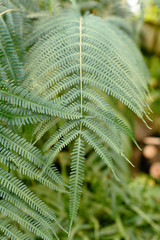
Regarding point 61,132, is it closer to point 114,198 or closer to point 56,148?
point 56,148

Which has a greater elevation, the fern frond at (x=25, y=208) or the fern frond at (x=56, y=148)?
the fern frond at (x=56, y=148)

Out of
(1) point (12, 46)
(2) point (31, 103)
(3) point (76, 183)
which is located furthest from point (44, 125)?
(1) point (12, 46)

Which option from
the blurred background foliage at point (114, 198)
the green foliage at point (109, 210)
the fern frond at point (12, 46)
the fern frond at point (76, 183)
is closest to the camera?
the fern frond at point (76, 183)

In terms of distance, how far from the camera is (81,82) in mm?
588

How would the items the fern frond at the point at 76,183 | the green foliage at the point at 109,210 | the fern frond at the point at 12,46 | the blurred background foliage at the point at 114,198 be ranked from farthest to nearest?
the green foliage at the point at 109,210 → the blurred background foliage at the point at 114,198 → the fern frond at the point at 12,46 → the fern frond at the point at 76,183

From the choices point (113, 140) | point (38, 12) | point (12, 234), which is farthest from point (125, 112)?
point (12, 234)

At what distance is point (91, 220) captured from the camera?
4.92ft

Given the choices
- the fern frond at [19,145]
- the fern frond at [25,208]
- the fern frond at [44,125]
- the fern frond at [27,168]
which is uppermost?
the fern frond at [44,125]

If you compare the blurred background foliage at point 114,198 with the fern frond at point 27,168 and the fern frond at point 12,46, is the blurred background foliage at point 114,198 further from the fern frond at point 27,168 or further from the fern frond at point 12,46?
the fern frond at point 27,168

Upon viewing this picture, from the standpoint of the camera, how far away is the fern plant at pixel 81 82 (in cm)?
52

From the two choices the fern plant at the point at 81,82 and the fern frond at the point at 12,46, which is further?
the fern frond at the point at 12,46

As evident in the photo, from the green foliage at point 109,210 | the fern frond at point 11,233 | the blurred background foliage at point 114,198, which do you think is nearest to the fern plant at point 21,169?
the fern frond at point 11,233

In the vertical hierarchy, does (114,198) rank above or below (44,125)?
below

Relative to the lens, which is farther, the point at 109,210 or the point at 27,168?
the point at 109,210
